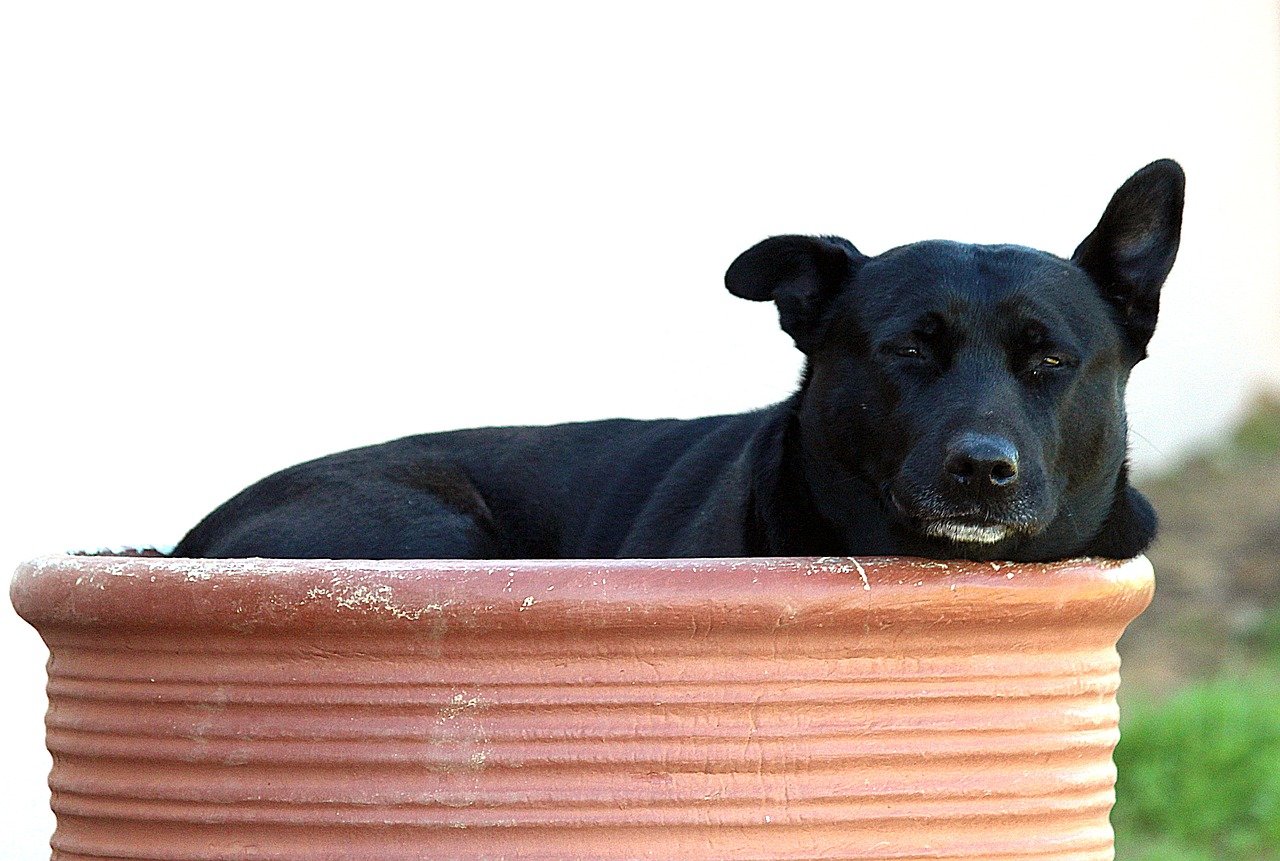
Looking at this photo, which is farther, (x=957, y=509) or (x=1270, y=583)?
(x=1270, y=583)

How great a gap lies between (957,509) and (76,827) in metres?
1.26

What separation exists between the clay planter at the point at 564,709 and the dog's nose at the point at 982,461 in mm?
356

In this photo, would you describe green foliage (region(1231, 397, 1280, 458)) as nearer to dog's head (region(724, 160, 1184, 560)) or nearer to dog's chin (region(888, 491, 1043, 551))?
dog's head (region(724, 160, 1184, 560))

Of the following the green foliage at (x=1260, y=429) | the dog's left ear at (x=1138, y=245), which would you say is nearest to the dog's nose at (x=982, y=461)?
the dog's left ear at (x=1138, y=245)

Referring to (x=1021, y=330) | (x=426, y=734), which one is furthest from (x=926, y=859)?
(x=1021, y=330)

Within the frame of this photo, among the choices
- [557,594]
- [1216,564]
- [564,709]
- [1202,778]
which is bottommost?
[1202,778]

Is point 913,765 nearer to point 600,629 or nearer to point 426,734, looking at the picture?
point 600,629

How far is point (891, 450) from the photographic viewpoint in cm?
239

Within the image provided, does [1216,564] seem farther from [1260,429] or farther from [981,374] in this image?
[981,374]

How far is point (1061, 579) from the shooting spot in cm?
184

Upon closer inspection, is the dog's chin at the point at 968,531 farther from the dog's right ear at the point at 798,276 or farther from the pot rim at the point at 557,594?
the dog's right ear at the point at 798,276

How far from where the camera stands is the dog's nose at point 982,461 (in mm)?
2133

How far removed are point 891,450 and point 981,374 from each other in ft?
0.64

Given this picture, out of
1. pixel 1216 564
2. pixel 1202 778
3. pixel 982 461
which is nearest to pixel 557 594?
pixel 982 461
